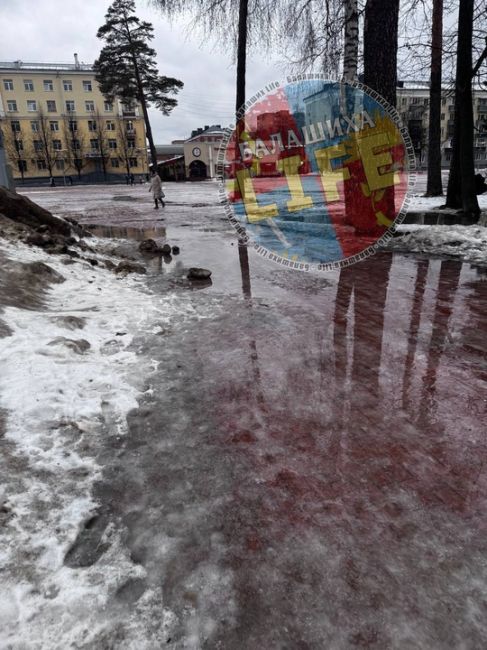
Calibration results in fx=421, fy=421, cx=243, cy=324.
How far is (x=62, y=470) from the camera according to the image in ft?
7.72

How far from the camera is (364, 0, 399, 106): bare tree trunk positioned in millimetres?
8617

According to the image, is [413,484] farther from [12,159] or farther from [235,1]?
[12,159]

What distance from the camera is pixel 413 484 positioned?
2270 millimetres

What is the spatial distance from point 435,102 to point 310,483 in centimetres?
1664

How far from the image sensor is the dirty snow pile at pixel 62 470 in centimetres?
156

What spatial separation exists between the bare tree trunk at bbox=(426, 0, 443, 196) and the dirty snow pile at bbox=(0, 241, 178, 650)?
47.3 ft

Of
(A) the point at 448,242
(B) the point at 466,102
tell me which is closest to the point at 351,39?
(B) the point at 466,102

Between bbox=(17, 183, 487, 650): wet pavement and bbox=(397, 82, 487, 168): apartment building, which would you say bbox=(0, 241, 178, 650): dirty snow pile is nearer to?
bbox=(17, 183, 487, 650): wet pavement

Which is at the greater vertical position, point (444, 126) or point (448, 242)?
point (444, 126)

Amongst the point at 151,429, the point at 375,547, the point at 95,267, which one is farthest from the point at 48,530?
the point at 95,267

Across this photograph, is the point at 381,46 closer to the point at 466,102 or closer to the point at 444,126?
the point at 466,102

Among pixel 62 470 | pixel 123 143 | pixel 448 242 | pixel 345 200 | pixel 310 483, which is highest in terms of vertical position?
pixel 123 143

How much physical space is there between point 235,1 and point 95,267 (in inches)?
473

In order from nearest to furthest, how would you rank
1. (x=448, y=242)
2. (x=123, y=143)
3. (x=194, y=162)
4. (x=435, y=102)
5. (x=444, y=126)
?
(x=448, y=242) < (x=435, y=102) < (x=194, y=162) < (x=123, y=143) < (x=444, y=126)
